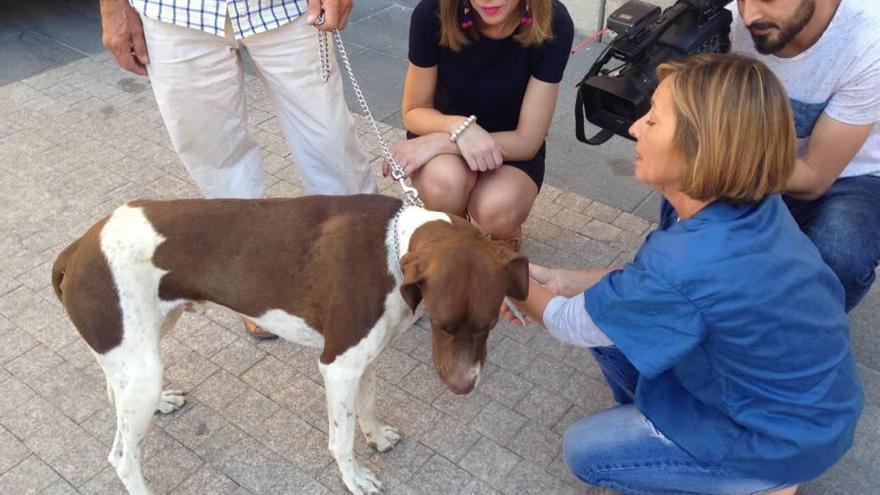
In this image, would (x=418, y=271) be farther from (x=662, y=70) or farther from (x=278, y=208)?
(x=662, y=70)

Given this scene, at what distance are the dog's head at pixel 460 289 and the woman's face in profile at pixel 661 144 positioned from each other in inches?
19.3

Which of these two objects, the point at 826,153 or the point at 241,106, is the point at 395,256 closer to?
the point at 241,106

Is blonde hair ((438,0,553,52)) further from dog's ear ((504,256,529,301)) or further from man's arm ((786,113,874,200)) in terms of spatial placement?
dog's ear ((504,256,529,301))

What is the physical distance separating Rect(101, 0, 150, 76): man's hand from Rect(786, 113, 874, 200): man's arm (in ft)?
8.63

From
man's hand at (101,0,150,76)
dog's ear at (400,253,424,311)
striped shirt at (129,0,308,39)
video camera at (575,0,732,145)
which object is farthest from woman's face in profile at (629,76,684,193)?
man's hand at (101,0,150,76)

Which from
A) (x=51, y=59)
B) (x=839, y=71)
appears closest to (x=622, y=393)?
(x=839, y=71)

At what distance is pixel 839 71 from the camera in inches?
120

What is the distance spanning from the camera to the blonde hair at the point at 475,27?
344 centimetres

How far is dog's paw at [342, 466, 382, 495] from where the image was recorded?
2973mm

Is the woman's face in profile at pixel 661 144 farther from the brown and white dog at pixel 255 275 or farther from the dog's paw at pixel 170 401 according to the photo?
the dog's paw at pixel 170 401

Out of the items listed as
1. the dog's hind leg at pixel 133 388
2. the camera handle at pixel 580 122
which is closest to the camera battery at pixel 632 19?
the camera handle at pixel 580 122

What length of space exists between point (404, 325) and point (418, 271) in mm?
466

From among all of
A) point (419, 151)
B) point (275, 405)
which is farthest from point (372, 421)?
point (419, 151)

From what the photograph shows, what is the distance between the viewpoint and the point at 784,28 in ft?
9.94
